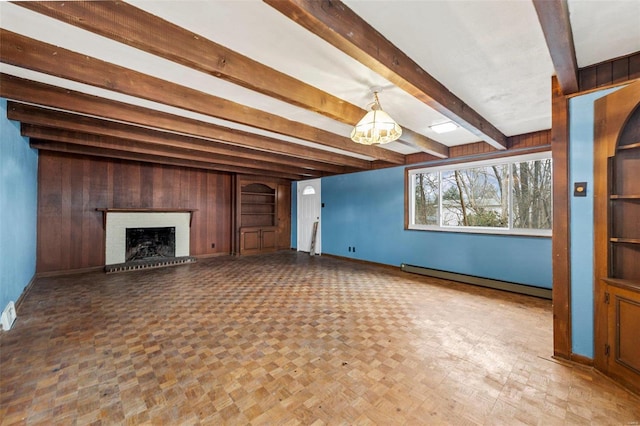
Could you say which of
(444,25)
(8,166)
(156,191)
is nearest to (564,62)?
(444,25)

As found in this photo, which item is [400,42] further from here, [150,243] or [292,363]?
[150,243]

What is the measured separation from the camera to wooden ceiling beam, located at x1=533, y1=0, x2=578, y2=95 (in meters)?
1.27

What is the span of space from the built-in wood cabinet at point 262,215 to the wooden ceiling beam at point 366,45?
601cm

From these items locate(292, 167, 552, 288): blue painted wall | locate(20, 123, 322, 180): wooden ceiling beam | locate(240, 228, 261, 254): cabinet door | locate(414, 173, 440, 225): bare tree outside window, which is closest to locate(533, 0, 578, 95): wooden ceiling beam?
locate(292, 167, 552, 288): blue painted wall

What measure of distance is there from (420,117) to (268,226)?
19.5 ft

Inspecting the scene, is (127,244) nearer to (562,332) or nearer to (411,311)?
(411,311)

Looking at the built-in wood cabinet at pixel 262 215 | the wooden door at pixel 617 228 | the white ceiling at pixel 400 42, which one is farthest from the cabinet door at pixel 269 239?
the wooden door at pixel 617 228

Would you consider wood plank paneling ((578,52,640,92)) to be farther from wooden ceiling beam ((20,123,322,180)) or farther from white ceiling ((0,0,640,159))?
wooden ceiling beam ((20,123,322,180))

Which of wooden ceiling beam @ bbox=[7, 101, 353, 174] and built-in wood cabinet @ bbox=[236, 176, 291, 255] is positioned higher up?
wooden ceiling beam @ bbox=[7, 101, 353, 174]

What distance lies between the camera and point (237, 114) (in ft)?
9.54

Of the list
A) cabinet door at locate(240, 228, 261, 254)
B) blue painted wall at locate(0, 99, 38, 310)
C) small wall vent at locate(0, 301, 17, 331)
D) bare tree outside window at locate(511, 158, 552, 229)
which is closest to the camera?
small wall vent at locate(0, 301, 17, 331)

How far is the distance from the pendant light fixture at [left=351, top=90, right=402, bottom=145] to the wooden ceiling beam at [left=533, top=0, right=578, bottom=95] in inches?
44.1

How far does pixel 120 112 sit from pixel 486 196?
5.48 metres

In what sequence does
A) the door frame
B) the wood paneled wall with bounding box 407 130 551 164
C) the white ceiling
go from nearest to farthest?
1. the white ceiling
2. the wood paneled wall with bounding box 407 130 551 164
3. the door frame
